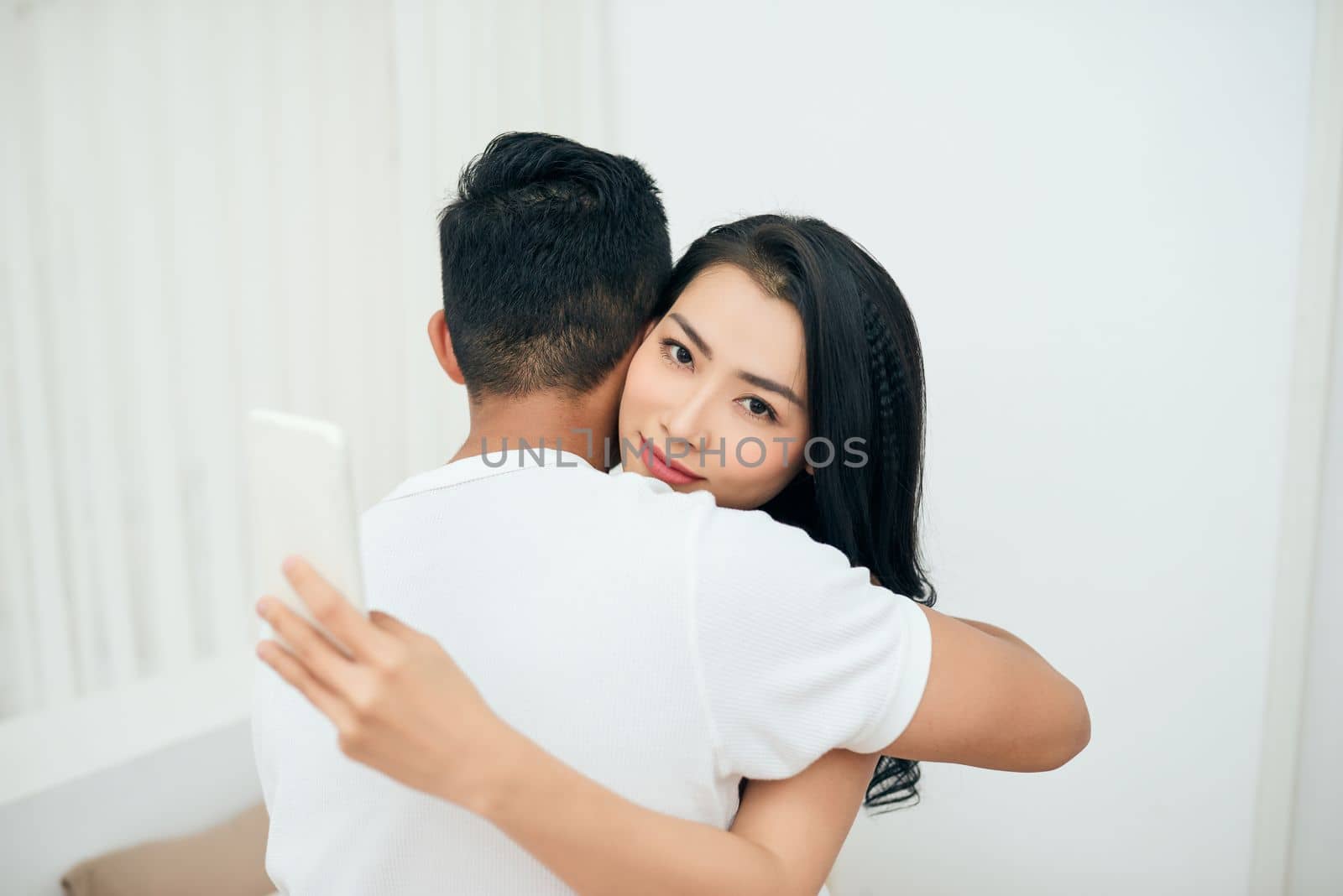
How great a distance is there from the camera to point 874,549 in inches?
52.8

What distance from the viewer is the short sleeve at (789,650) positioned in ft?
2.46

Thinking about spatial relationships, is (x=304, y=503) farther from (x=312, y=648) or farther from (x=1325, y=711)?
(x=1325, y=711)

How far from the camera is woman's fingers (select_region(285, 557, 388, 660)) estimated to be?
1.82 ft

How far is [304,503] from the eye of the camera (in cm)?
59

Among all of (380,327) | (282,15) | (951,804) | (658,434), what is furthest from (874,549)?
(282,15)

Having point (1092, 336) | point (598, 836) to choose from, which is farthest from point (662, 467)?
point (1092, 336)

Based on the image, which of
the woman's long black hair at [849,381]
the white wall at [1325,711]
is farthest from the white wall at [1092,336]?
the woman's long black hair at [849,381]

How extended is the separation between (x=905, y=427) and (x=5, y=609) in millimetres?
1774

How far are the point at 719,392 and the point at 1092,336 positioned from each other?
1.04 m

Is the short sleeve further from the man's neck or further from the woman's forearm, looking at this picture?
the man's neck

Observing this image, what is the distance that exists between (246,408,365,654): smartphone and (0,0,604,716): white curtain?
5.13ft

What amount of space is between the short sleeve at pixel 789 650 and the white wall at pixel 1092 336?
1239 mm

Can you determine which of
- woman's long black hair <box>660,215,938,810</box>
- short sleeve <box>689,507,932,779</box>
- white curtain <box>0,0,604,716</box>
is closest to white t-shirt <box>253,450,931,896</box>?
short sleeve <box>689,507,932,779</box>

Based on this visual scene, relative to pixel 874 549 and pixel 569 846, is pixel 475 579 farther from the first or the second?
pixel 874 549
